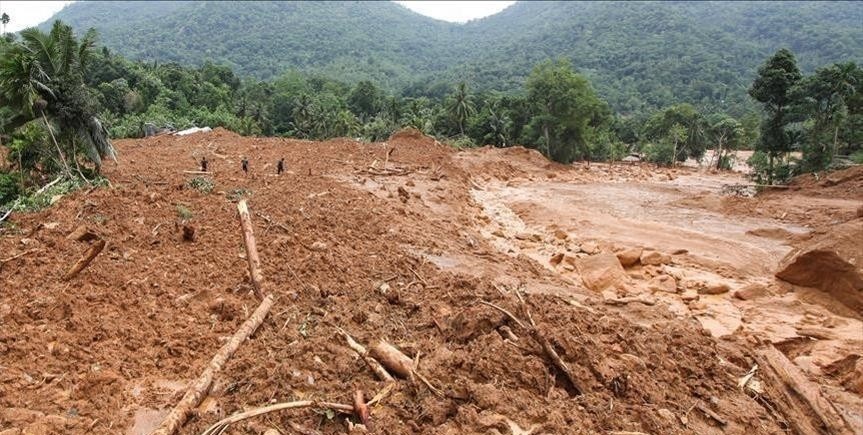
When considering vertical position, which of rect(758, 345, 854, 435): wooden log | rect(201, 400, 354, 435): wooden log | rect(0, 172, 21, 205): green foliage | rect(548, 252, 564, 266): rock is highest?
rect(201, 400, 354, 435): wooden log

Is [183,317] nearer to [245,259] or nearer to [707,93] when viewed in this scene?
[245,259]

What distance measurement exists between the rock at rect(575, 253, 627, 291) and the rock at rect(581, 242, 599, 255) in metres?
1.47

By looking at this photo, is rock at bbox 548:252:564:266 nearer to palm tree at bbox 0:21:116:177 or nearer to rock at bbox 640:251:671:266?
rock at bbox 640:251:671:266

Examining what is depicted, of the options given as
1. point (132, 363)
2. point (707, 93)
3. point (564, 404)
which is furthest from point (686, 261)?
point (707, 93)

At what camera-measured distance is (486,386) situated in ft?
12.1

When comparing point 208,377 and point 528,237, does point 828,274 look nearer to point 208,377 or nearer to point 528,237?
point 528,237

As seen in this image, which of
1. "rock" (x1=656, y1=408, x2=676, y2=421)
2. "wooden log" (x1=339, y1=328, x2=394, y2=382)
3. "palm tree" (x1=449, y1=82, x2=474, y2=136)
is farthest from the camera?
"palm tree" (x1=449, y1=82, x2=474, y2=136)

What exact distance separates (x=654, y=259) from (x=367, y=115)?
198 feet

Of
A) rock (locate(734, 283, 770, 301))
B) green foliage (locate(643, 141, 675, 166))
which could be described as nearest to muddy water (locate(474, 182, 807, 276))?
rock (locate(734, 283, 770, 301))

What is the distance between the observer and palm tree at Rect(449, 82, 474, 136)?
4503 cm

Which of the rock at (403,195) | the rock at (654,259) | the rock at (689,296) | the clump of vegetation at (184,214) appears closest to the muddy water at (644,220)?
the rock at (654,259)

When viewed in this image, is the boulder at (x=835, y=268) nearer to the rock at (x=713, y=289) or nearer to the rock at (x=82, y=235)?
the rock at (x=713, y=289)

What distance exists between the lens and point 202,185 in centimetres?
1154

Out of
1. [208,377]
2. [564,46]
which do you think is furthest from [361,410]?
[564,46]
